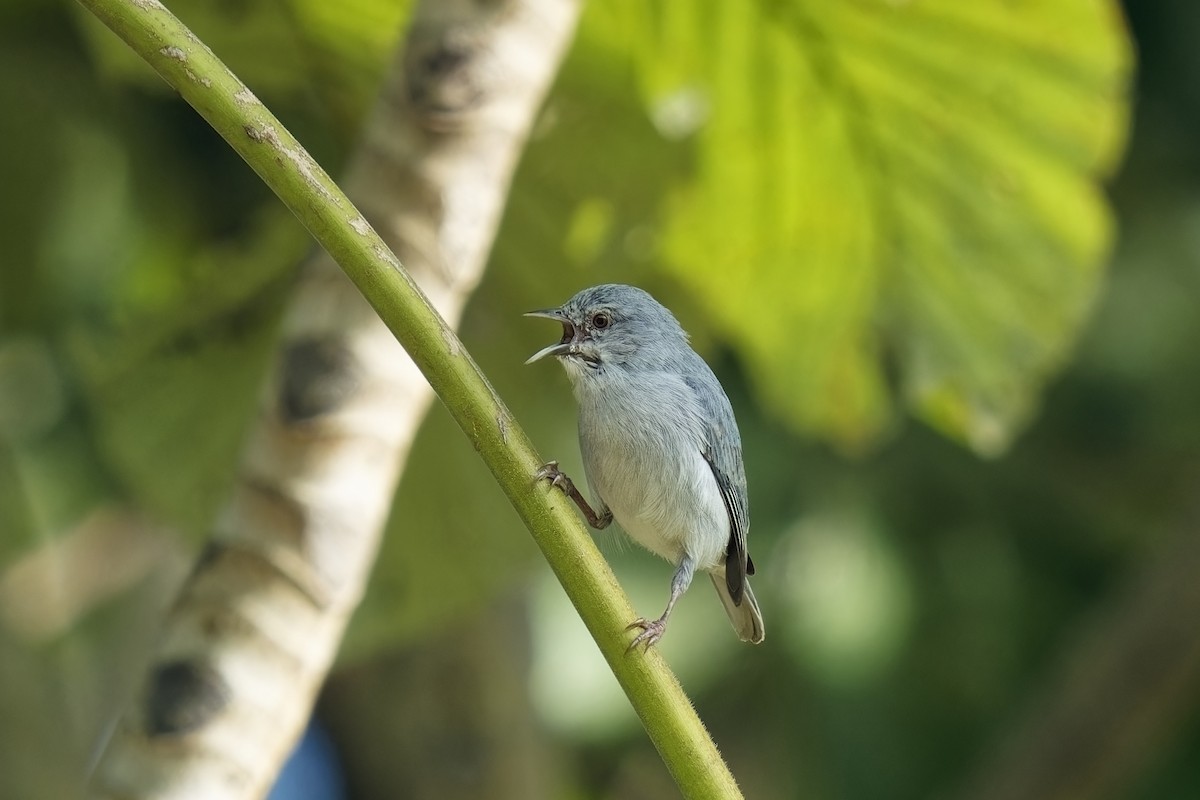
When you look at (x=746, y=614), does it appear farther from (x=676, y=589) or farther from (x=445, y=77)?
(x=445, y=77)

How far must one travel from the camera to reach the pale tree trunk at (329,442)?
198 cm

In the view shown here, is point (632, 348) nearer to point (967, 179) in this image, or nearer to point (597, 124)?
point (597, 124)

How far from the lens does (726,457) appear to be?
2533mm

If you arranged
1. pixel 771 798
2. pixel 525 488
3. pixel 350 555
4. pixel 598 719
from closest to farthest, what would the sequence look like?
1. pixel 525 488
2. pixel 350 555
3. pixel 598 719
4. pixel 771 798

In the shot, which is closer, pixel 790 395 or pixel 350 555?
pixel 350 555

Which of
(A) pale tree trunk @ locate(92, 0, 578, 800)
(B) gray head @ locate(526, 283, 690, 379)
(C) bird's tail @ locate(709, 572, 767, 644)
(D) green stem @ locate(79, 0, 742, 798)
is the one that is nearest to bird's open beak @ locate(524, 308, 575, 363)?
(B) gray head @ locate(526, 283, 690, 379)

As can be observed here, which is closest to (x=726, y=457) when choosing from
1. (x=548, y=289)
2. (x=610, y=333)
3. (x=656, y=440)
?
(x=656, y=440)

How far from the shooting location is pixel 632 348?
2531 mm

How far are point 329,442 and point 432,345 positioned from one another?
93 centimetres

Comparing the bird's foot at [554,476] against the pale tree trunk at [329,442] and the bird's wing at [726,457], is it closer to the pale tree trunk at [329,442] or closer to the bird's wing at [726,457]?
the pale tree trunk at [329,442]

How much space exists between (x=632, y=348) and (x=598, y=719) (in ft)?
8.13

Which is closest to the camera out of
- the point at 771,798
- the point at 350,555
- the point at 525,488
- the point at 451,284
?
the point at 525,488

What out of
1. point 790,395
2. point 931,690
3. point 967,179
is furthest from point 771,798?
point 967,179

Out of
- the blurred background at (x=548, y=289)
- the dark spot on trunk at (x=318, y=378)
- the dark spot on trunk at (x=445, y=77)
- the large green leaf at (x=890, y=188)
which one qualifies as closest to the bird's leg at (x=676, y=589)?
the blurred background at (x=548, y=289)
